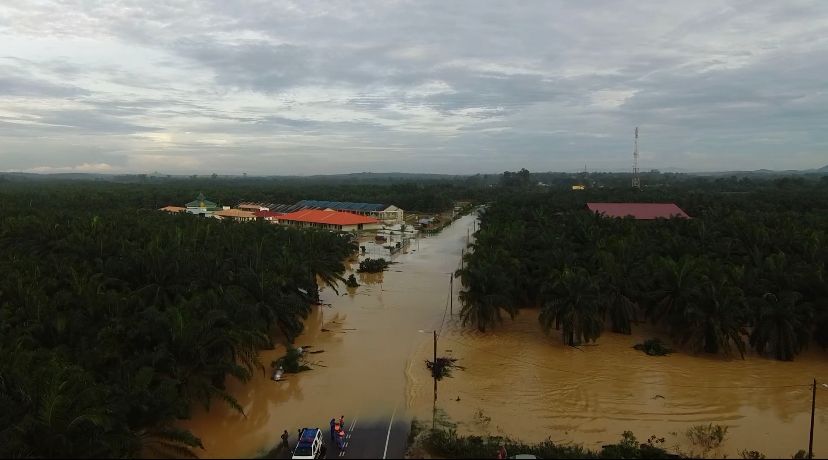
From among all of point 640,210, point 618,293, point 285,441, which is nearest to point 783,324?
point 618,293

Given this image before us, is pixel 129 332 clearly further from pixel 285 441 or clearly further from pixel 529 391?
pixel 529 391

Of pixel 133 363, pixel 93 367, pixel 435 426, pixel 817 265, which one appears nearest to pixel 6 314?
pixel 93 367

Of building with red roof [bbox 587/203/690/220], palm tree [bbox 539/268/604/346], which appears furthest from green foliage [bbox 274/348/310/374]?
building with red roof [bbox 587/203/690/220]

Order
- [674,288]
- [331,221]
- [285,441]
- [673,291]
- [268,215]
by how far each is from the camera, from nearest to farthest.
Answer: [285,441]
[674,288]
[673,291]
[331,221]
[268,215]

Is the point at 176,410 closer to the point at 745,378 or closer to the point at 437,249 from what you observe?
the point at 745,378

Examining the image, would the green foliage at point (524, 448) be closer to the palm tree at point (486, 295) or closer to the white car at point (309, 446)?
the white car at point (309, 446)

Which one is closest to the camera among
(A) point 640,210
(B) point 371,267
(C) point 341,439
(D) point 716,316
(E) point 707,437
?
(C) point 341,439

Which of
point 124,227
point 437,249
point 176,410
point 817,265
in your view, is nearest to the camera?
point 176,410
